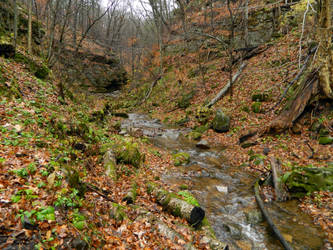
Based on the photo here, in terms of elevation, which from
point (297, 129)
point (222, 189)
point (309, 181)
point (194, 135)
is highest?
point (297, 129)

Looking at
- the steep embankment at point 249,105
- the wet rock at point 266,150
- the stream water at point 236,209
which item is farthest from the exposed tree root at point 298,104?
the stream water at point 236,209

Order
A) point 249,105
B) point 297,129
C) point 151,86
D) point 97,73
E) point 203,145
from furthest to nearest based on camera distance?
point 97,73 → point 151,86 → point 249,105 → point 203,145 → point 297,129

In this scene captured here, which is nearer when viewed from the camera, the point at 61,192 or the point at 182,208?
the point at 61,192

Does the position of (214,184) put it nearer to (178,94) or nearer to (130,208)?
(130,208)

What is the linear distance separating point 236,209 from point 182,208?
2.36m

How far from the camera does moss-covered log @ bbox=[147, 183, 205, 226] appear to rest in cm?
485

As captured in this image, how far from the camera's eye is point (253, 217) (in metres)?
5.73

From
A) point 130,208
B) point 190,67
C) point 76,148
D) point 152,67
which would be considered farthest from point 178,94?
point 130,208

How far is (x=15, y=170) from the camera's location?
3553 millimetres

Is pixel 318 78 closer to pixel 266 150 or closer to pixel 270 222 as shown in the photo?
pixel 266 150

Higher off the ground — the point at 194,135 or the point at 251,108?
the point at 251,108

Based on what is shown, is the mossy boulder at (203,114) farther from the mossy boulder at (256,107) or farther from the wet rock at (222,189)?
the wet rock at (222,189)

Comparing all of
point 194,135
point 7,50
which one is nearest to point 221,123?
point 194,135

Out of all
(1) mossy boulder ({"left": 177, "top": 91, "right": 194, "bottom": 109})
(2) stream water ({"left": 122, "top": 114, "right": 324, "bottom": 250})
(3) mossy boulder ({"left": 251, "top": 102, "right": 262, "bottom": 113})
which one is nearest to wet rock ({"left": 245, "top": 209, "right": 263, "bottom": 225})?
(2) stream water ({"left": 122, "top": 114, "right": 324, "bottom": 250})
